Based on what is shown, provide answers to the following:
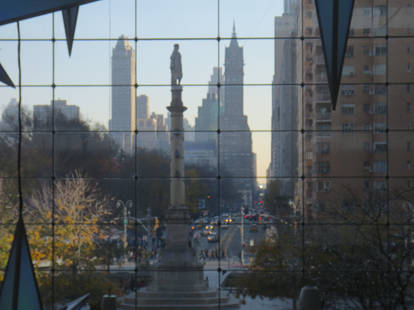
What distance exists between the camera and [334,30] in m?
5.20

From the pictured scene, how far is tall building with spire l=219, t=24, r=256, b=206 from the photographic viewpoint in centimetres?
791

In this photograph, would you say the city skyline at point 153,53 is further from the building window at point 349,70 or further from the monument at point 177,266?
the building window at point 349,70

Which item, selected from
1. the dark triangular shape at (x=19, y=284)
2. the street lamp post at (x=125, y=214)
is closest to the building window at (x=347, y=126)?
the street lamp post at (x=125, y=214)

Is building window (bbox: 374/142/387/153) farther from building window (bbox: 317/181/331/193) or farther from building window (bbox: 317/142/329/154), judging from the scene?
building window (bbox: 317/181/331/193)

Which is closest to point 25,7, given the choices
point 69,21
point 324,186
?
point 69,21

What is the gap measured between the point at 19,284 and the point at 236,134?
373cm

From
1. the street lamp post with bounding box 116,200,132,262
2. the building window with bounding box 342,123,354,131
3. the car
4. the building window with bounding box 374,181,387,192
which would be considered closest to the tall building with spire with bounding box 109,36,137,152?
the street lamp post with bounding box 116,200,132,262

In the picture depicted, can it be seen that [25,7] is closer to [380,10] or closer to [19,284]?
[19,284]

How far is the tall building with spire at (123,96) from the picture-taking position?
A: 8.02 metres

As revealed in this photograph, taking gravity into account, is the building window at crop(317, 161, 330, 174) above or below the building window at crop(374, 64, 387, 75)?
below

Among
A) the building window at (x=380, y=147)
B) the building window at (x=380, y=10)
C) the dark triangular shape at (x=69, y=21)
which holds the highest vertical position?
the building window at (x=380, y=10)

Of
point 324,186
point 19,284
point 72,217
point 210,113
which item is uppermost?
point 210,113

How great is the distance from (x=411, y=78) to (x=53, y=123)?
4433mm

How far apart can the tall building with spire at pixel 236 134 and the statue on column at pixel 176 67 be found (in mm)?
588
